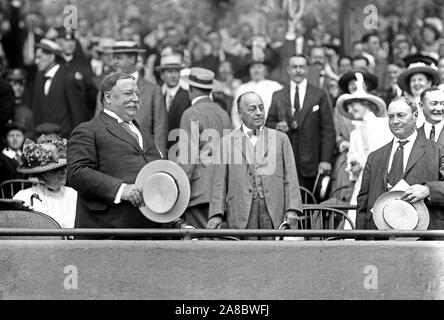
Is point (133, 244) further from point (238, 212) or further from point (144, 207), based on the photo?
point (238, 212)

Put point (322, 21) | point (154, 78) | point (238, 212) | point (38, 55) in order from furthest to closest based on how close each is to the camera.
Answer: point (322, 21) < point (154, 78) < point (38, 55) < point (238, 212)

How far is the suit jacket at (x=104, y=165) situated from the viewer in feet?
33.8

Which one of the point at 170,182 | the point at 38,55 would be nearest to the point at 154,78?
the point at 38,55

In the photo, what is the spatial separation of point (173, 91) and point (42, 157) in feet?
13.7

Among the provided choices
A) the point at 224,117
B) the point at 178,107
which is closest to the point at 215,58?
the point at 178,107

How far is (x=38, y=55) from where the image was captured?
16.4 m

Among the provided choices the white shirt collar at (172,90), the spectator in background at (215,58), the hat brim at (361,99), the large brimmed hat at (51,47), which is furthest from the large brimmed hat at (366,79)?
the spectator in background at (215,58)

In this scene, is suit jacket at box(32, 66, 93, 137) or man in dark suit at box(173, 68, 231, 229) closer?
man in dark suit at box(173, 68, 231, 229)

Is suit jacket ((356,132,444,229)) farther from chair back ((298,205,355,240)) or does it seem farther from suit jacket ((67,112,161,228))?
suit jacket ((67,112,161,228))

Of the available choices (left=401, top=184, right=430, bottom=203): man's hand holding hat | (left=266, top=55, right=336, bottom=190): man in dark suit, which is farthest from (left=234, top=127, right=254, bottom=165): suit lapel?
(left=266, top=55, right=336, bottom=190): man in dark suit

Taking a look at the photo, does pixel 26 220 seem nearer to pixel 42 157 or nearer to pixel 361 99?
pixel 42 157

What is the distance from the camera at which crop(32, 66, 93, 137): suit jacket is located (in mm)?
15547

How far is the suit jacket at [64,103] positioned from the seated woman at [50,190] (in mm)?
4021

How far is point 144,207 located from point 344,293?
165 cm
